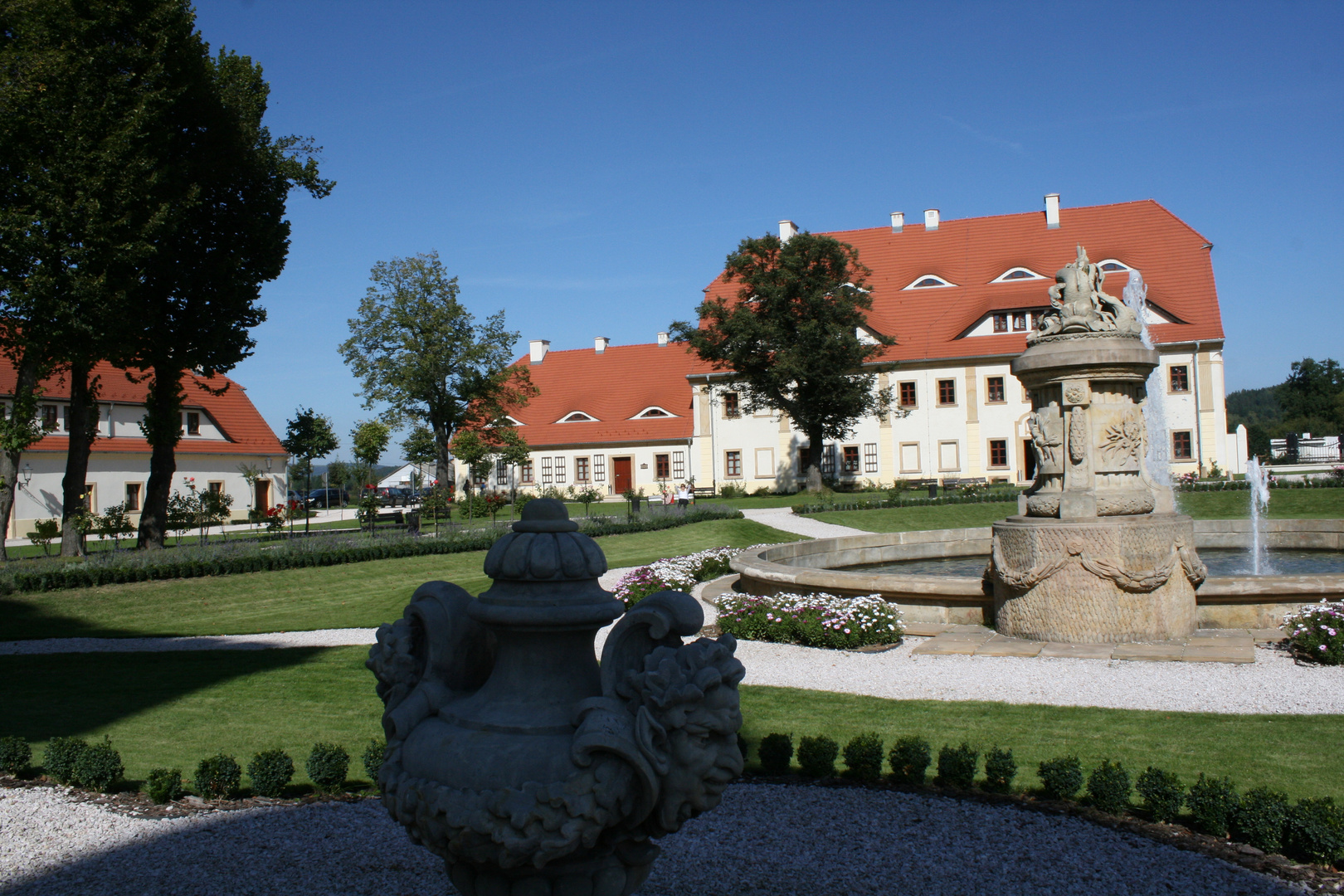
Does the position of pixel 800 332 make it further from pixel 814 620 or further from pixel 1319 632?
pixel 1319 632

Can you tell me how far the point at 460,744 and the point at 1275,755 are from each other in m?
5.55

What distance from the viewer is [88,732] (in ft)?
25.9

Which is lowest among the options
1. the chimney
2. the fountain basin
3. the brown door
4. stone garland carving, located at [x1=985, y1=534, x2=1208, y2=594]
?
the fountain basin

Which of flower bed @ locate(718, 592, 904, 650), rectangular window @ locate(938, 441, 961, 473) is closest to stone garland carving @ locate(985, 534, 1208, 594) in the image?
flower bed @ locate(718, 592, 904, 650)

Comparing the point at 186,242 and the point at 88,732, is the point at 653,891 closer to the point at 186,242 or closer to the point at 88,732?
the point at 88,732

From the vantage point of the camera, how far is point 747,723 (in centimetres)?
721

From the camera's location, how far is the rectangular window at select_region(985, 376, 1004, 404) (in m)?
43.6

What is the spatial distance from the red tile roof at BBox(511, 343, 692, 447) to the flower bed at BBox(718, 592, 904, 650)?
1496 inches

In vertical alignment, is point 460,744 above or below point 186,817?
above

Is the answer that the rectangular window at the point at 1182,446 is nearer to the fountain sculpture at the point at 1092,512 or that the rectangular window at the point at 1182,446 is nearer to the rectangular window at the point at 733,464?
the rectangular window at the point at 733,464

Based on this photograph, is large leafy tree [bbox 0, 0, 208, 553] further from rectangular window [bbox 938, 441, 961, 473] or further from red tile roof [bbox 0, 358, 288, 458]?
rectangular window [bbox 938, 441, 961, 473]

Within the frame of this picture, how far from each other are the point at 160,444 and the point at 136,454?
1964 cm

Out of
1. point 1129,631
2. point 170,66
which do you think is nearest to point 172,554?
point 170,66

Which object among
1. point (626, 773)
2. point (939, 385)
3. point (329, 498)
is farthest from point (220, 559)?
point (329, 498)
